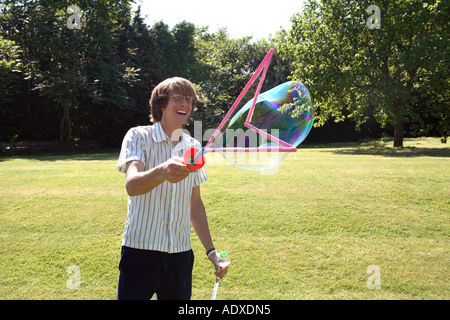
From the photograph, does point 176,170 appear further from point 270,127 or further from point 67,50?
point 67,50

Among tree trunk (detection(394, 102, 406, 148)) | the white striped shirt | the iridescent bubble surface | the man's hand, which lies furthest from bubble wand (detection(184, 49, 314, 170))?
tree trunk (detection(394, 102, 406, 148))

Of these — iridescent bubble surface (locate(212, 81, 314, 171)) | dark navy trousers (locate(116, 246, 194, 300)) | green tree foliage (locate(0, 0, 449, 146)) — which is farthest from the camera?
green tree foliage (locate(0, 0, 449, 146))

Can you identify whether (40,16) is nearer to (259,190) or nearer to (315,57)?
(315,57)

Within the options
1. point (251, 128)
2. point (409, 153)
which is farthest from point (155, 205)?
point (409, 153)

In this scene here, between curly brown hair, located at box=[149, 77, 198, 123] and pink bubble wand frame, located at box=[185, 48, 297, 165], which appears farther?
curly brown hair, located at box=[149, 77, 198, 123]

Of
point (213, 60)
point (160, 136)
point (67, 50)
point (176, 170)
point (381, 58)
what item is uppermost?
point (213, 60)

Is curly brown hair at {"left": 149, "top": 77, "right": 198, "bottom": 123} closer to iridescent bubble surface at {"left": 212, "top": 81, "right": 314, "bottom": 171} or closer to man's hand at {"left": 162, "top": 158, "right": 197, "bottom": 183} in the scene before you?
iridescent bubble surface at {"left": 212, "top": 81, "right": 314, "bottom": 171}

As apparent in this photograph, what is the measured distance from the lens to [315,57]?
2059 cm

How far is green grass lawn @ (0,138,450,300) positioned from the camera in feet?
16.1

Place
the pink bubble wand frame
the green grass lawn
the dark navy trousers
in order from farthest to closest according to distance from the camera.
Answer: the green grass lawn, the dark navy trousers, the pink bubble wand frame

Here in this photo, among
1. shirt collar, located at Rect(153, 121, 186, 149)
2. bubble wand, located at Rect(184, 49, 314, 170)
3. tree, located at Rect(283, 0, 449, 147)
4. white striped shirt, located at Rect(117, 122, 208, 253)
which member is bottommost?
white striped shirt, located at Rect(117, 122, 208, 253)

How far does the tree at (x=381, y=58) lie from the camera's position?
18.0m

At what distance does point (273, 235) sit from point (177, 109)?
4374 mm

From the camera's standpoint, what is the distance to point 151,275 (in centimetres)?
222
